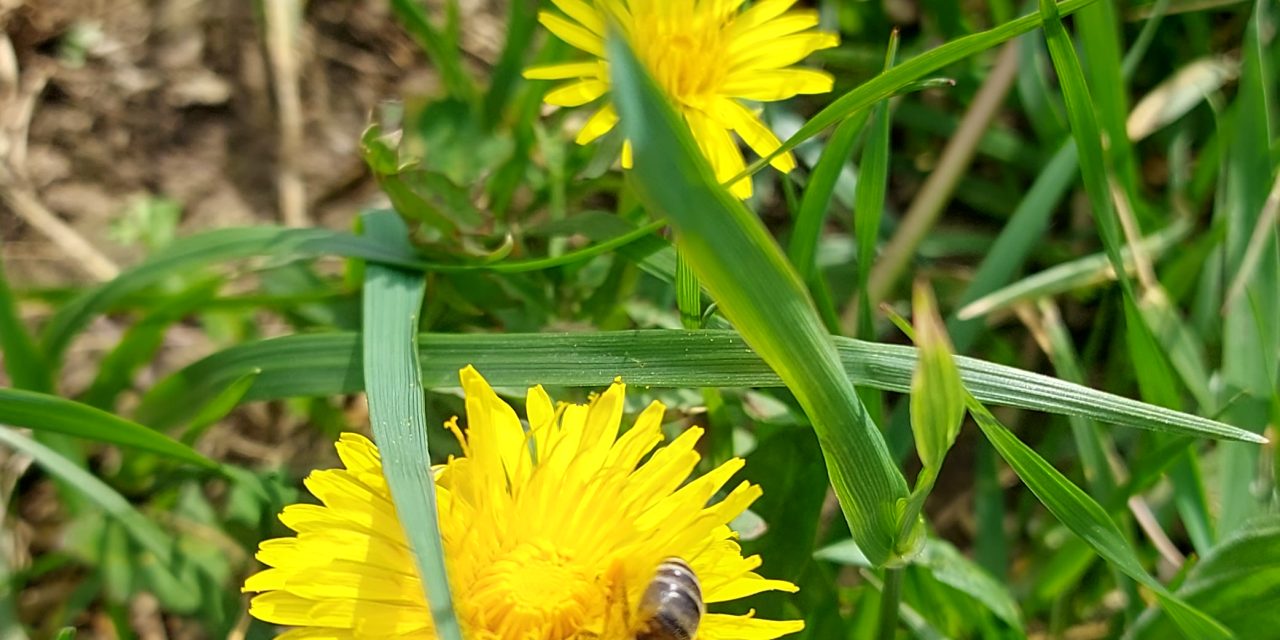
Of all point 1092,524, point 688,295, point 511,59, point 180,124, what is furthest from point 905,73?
point 180,124

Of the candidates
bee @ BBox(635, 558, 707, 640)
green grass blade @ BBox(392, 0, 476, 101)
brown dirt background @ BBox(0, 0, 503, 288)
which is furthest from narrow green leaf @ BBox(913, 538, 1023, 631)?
brown dirt background @ BBox(0, 0, 503, 288)

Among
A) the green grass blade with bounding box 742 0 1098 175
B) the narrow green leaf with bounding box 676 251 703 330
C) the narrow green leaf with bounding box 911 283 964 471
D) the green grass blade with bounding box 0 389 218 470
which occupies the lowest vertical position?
the narrow green leaf with bounding box 911 283 964 471

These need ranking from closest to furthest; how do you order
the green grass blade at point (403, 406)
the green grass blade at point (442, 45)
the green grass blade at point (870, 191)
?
the green grass blade at point (403, 406) < the green grass blade at point (870, 191) < the green grass blade at point (442, 45)

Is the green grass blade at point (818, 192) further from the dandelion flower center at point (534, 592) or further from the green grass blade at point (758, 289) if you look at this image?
→ the dandelion flower center at point (534, 592)

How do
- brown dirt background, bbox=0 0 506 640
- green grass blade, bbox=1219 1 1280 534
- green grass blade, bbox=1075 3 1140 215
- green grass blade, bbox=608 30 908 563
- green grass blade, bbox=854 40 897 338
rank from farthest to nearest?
brown dirt background, bbox=0 0 506 640 < green grass blade, bbox=1075 3 1140 215 < green grass blade, bbox=1219 1 1280 534 < green grass blade, bbox=854 40 897 338 < green grass blade, bbox=608 30 908 563

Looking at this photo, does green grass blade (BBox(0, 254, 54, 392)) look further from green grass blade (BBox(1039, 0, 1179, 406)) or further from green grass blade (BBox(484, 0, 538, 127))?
green grass blade (BBox(1039, 0, 1179, 406))

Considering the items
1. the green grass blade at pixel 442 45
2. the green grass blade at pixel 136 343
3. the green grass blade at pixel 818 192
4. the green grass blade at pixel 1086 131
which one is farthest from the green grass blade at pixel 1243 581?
the green grass blade at pixel 136 343
